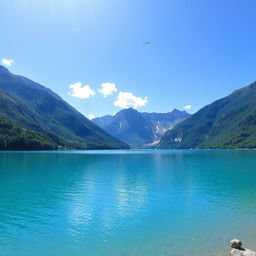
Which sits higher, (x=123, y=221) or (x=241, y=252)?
(x=241, y=252)

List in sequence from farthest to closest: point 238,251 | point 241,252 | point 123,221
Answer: point 123,221 → point 238,251 → point 241,252

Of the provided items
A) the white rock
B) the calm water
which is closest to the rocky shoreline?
the white rock

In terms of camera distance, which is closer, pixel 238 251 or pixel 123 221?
pixel 238 251

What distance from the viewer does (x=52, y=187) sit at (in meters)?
55.4

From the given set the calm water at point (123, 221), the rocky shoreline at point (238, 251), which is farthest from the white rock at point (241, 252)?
the calm water at point (123, 221)

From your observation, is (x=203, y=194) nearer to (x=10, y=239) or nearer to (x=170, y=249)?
(x=170, y=249)

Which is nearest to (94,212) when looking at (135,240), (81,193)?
(135,240)

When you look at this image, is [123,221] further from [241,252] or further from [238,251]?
[241,252]

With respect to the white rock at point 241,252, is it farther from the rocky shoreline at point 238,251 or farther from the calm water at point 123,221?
the calm water at point 123,221

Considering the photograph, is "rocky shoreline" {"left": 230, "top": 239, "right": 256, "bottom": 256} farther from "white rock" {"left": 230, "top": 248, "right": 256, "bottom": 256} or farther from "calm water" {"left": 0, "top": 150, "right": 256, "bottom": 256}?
"calm water" {"left": 0, "top": 150, "right": 256, "bottom": 256}

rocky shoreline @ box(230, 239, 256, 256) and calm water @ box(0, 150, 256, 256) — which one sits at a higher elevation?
rocky shoreline @ box(230, 239, 256, 256)

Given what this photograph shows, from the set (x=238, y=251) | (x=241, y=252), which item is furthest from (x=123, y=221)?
(x=241, y=252)

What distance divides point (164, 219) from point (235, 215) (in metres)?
9.48

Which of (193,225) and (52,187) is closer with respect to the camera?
(193,225)
